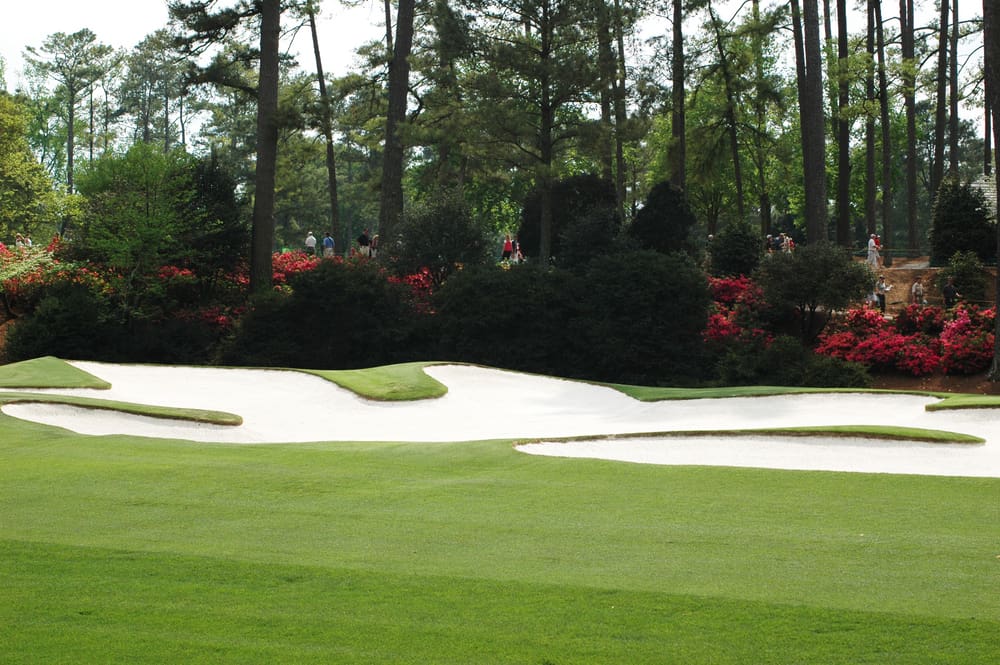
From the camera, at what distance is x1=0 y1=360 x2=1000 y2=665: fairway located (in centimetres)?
458

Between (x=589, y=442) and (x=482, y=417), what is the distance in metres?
3.91

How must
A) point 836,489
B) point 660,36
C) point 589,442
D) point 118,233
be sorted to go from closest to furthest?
point 836,489
point 589,442
point 118,233
point 660,36

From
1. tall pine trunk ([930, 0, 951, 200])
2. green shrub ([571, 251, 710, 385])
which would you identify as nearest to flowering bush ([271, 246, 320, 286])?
green shrub ([571, 251, 710, 385])

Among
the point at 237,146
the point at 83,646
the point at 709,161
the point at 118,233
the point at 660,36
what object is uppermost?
the point at 237,146

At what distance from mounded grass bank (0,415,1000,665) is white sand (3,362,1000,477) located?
1942mm

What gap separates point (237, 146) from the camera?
255 feet

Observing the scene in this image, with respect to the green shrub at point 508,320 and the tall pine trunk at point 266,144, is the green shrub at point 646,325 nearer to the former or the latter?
the green shrub at point 508,320

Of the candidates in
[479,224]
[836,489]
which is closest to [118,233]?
[479,224]

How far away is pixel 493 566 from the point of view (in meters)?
5.81

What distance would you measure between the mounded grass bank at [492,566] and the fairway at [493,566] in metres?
0.02

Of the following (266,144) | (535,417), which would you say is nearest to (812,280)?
(535,417)

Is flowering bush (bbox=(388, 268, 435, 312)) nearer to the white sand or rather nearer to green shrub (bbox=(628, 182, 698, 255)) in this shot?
green shrub (bbox=(628, 182, 698, 255))

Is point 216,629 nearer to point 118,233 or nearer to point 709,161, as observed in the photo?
point 118,233

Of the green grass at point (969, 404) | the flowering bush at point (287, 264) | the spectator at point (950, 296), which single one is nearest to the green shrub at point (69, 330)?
the flowering bush at point (287, 264)
